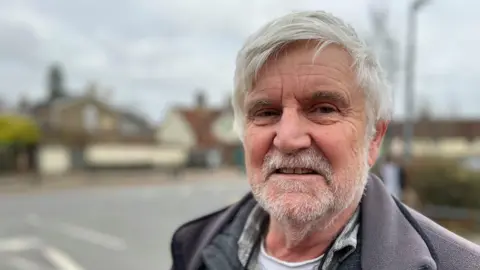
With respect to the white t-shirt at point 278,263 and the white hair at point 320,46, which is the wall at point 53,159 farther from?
the white hair at point 320,46

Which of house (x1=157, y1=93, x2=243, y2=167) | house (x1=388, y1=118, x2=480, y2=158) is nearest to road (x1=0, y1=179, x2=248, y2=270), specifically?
house (x1=388, y1=118, x2=480, y2=158)

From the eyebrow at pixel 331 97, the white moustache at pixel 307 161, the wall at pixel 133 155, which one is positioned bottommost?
the wall at pixel 133 155

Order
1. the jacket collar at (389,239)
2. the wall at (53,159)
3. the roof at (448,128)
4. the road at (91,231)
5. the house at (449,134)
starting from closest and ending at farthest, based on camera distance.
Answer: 1. the jacket collar at (389,239)
2. the road at (91,231)
3. the wall at (53,159)
4. the house at (449,134)
5. the roof at (448,128)

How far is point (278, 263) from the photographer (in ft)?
5.65

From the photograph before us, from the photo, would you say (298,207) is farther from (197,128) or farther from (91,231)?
(197,128)

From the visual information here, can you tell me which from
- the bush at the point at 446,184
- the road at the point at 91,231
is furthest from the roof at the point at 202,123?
the bush at the point at 446,184

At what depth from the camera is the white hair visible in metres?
1.54

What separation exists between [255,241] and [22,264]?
24.6 feet

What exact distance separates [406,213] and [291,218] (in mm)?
382

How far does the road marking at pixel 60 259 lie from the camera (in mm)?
7953

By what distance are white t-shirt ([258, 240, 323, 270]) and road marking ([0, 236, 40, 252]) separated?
8684mm

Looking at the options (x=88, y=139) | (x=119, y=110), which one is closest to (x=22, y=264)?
(x=88, y=139)

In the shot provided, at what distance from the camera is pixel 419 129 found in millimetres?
38062

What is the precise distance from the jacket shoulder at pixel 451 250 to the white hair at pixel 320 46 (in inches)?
14.4
